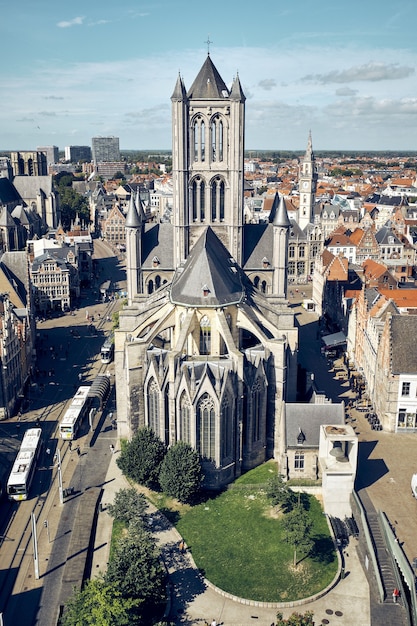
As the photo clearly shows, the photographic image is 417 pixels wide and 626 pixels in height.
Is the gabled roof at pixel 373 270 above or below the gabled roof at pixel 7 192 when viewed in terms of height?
below

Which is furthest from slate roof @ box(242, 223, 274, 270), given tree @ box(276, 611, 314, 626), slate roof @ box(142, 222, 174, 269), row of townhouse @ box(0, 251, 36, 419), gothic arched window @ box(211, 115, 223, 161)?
tree @ box(276, 611, 314, 626)

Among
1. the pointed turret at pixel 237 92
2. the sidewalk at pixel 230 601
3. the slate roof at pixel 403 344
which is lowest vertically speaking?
the sidewalk at pixel 230 601

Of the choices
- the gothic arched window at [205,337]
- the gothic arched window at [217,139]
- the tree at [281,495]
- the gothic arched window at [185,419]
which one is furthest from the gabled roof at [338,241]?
the tree at [281,495]

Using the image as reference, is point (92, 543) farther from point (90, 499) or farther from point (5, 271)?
point (5, 271)

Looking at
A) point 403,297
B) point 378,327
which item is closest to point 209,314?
point 378,327

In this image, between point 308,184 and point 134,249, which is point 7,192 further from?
point 134,249

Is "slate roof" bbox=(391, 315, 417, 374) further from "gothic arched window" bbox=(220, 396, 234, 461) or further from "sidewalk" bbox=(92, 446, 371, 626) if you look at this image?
"sidewalk" bbox=(92, 446, 371, 626)

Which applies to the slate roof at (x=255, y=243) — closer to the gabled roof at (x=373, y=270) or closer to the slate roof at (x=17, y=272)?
the gabled roof at (x=373, y=270)
